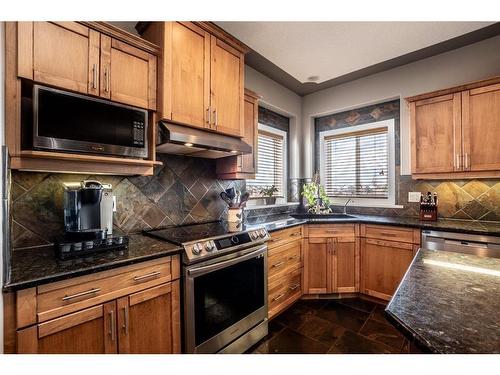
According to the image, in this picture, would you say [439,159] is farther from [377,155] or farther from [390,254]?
[390,254]

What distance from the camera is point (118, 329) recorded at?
4.21 feet

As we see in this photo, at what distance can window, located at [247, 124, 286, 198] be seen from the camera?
3293 mm

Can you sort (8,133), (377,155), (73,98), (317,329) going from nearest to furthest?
(8,133) < (73,98) < (317,329) < (377,155)

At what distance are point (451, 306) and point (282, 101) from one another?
3.19m

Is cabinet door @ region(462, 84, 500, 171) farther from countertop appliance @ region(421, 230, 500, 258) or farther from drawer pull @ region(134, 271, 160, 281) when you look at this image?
drawer pull @ region(134, 271, 160, 281)

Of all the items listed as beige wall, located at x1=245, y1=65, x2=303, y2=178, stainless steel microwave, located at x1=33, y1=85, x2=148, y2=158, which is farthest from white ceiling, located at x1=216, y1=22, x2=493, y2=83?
stainless steel microwave, located at x1=33, y1=85, x2=148, y2=158

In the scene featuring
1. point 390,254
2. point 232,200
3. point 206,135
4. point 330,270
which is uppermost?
point 206,135

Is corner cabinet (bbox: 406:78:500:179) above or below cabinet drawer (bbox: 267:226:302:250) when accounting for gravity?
above

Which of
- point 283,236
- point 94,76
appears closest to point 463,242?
point 283,236

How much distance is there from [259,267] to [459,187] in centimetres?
245

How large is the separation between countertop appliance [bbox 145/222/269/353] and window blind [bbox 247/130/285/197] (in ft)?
4.11

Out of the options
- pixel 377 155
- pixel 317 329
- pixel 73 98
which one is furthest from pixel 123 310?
pixel 377 155

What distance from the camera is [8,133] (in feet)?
4.00

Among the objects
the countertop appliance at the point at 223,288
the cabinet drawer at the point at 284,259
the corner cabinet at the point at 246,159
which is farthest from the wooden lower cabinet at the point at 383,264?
the corner cabinet at the point at 246,159
